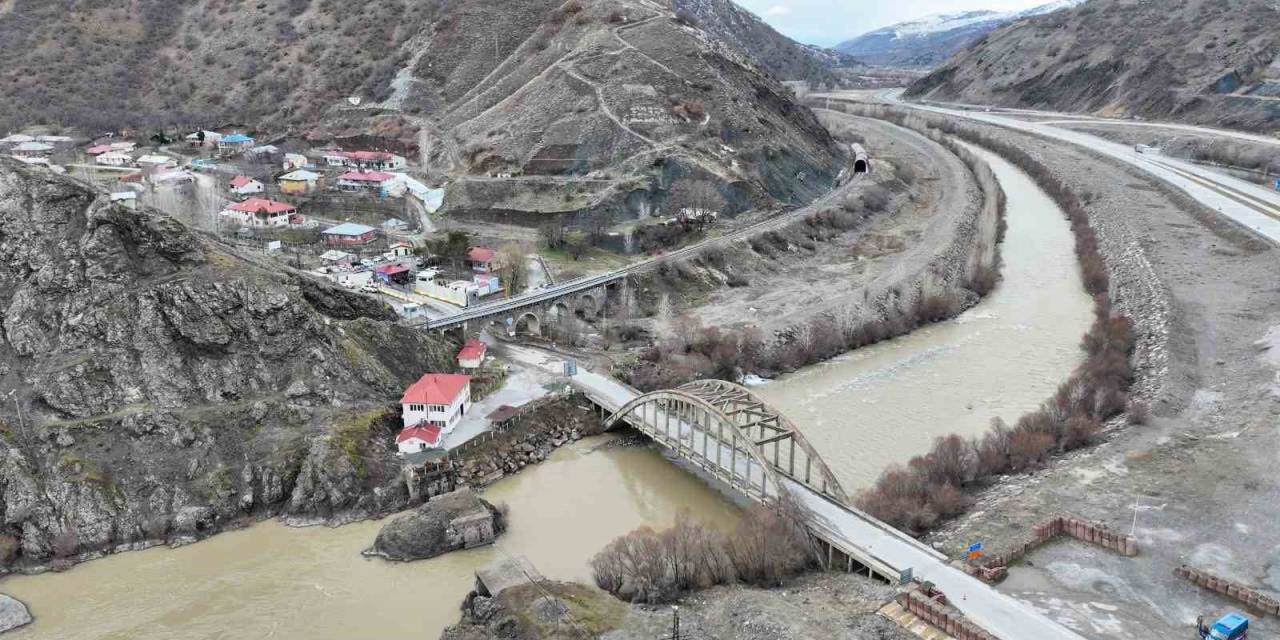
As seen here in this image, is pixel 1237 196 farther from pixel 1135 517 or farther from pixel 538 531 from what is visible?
pixel 538 531

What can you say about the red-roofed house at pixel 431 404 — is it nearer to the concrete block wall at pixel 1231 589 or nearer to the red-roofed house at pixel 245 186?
the concrete block wall at pixel 1231 589

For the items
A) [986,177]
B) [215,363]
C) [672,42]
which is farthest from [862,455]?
[986,177]

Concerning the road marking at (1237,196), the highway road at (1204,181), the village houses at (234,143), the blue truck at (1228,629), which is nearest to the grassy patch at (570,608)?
the blue truck at (1228,629)

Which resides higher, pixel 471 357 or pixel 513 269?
pixel 513 269

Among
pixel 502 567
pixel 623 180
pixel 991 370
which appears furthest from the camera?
pixel 623 180

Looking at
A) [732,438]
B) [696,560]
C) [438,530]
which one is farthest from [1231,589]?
[438,530]

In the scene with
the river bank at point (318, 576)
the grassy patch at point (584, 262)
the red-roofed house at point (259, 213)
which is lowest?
the river bank at point (318, 576)

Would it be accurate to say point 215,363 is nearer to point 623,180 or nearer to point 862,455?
point 862,455
